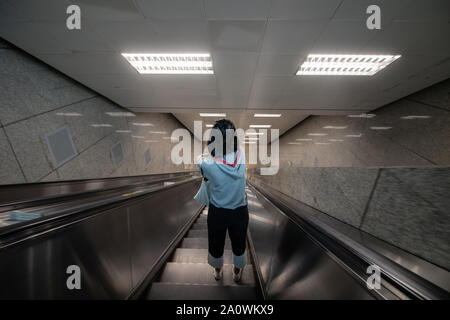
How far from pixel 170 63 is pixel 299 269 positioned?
4055 mm

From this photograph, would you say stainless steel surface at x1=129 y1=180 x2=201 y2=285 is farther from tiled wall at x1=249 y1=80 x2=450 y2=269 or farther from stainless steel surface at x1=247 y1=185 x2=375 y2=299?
tiled wall at x1=249 y1=80 x2=450 y2=269

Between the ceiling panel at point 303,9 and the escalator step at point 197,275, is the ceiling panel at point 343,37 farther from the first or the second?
the escalator step at point 197,275

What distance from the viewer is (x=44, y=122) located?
140 inches

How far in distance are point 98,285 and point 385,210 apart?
1.87m

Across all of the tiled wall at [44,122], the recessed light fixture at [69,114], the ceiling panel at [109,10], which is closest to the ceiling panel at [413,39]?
the ceiling panel at [109,10]

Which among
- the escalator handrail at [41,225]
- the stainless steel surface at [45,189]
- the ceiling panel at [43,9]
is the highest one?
the ceiling panel at [43,9]

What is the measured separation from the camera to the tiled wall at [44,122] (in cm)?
300

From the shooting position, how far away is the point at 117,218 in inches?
56.9

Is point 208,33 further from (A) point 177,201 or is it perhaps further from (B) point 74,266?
(B) point 74,266

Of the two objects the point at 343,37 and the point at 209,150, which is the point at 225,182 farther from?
the point at 343,37

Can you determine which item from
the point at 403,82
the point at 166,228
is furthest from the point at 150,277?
the point at 403,82

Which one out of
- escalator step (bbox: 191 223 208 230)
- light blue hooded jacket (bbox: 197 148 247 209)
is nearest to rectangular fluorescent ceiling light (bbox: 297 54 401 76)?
light blue hooded jacket (bbox: 197 148 247 209)

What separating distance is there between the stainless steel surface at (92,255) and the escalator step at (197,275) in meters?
0.24

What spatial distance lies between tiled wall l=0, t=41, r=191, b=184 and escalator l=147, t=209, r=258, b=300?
3224 millimetres
